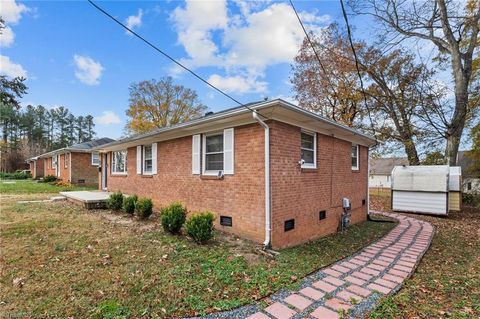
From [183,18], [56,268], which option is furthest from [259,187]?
[183,18]

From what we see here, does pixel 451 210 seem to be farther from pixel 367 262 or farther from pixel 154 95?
pixel 154 95

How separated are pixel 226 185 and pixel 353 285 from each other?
11.5 feet

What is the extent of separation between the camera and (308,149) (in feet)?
21.9

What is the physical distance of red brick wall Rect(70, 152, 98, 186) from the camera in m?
20.2

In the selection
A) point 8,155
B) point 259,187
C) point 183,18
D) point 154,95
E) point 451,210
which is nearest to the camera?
point 259,187

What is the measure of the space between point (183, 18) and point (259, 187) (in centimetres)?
496

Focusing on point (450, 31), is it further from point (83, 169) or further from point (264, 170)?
point (83, 169)

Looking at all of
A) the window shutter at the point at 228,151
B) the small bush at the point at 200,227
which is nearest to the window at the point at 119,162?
the window shutter at the point at 228,151

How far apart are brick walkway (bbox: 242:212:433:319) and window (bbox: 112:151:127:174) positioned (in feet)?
35.3

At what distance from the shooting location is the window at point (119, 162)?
1235 centimetres

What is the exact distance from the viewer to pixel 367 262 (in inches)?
193

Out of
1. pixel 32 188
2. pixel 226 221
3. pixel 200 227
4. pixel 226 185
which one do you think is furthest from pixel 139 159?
pixel 32 188

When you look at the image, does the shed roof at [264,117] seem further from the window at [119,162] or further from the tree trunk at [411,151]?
the tree trunk at [411,151]

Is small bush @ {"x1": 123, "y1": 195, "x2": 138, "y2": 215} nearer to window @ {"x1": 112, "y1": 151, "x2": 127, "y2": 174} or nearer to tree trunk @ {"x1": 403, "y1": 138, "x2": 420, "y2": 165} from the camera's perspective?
window @ {"x1": 112, "y1": 151, "x2": 127, "y2": 174}
